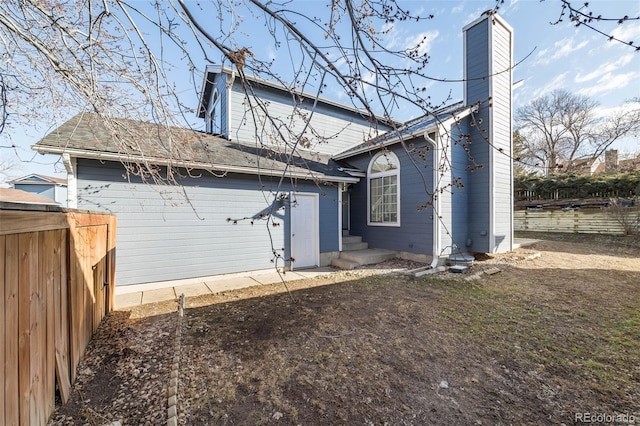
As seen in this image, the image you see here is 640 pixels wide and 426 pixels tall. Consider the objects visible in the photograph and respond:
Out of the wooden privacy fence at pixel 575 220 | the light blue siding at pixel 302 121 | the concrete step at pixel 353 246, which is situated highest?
the light blue siding at pixel 302 121

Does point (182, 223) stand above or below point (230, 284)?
above

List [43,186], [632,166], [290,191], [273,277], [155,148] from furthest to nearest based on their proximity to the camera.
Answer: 1. [43,186]
2. [632,166]
3. [290,191]
4. [273,277]
5. [155,148]

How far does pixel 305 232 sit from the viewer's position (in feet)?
25.0

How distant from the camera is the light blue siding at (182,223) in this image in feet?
17.2

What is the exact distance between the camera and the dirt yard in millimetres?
2174

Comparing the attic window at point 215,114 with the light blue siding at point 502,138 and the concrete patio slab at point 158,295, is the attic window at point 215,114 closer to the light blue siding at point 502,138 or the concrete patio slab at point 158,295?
the concrete patio slab at point 158,295

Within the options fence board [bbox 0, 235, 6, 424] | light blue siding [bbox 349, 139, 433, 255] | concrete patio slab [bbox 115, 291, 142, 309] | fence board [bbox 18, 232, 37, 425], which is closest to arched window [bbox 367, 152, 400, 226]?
light blue siding [bbox 349, 139, 433, 255]

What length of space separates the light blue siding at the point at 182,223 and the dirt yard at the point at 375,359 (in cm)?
132

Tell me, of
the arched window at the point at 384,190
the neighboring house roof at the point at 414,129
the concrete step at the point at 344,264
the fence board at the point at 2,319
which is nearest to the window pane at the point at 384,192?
the arched window at the point at 384,190

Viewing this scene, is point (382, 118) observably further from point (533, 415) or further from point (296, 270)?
point (296, 270)

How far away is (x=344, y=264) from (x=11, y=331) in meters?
6.56

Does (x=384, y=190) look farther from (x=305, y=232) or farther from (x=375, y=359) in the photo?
(x=375, y=359)

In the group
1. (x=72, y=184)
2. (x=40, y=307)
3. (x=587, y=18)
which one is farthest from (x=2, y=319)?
(x=72, y=184)

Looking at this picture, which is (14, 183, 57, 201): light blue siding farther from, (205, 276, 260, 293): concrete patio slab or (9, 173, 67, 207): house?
(205, 276, 260, 293): concrete patio slab
